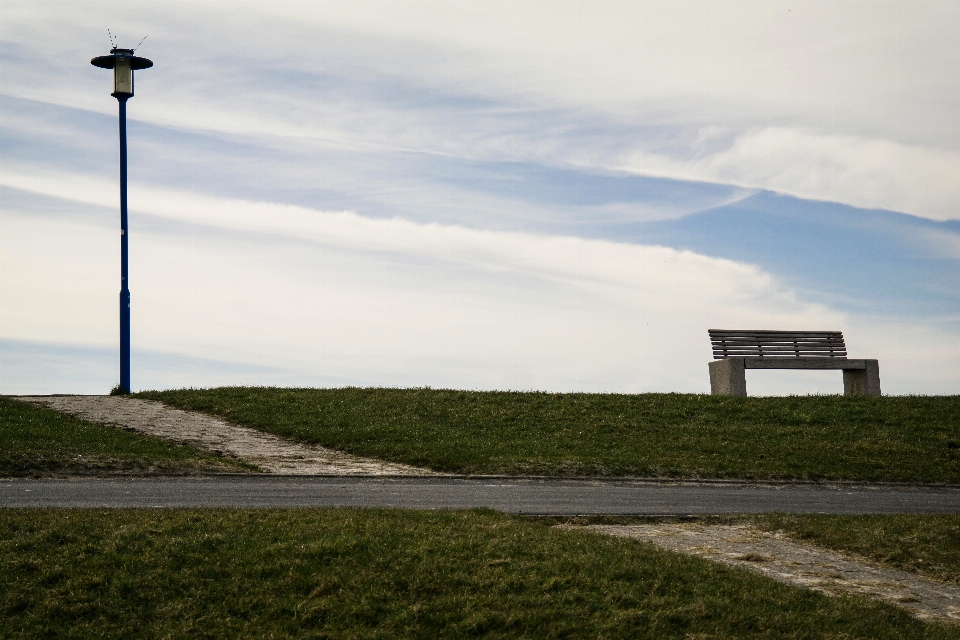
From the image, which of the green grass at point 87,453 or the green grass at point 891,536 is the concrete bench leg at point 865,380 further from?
the green grass at point 87,453

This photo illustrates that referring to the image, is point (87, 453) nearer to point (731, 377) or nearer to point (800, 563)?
point (800, 563)

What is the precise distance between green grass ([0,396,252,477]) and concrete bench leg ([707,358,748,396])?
16.6m

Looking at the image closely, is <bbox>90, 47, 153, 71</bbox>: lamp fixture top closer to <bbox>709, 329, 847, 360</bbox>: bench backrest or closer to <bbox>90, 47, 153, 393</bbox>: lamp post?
<bbox>90, 47, 153, 393</bbox>: lamp post

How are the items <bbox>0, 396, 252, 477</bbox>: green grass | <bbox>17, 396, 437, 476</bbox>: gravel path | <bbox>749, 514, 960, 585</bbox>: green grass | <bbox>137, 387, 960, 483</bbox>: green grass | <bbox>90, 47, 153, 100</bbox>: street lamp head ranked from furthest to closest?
<bbox>90, 47, 153, 100</bbox>: street lamp head < <bbox>137, 387, 960, 483</bbox>: green grass < <bbox>17, 396, 437, 476</bbox>: gravel path < <bbox>0, 396, 252, 477</bbox>: green grass < <bbox>749, 514, 960, 585</bbox>: green grass

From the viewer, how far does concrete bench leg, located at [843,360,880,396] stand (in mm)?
30109

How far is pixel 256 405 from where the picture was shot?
79.3ft

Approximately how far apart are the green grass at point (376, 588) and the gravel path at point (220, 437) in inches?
270

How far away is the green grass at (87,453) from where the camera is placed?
51.5 ft

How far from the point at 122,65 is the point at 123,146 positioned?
251 centimetres

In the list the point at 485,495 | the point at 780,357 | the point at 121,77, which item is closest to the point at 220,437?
the point at 485,495

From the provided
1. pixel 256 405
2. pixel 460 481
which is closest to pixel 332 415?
pixel 256 405

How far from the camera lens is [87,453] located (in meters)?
16.6

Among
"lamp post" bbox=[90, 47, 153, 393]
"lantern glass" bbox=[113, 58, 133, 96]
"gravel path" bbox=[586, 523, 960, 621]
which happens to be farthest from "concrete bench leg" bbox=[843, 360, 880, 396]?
"lantern glass" bbox=[113, 58, 133, 96]

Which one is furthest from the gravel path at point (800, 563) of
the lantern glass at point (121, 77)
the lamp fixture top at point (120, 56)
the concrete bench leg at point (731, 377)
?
the lamp fixture top at point (120, 56)
